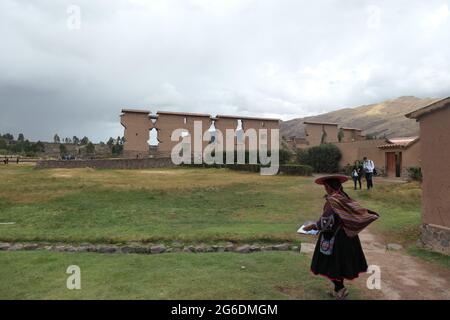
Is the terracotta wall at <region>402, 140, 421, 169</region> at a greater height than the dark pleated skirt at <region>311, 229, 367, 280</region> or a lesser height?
greater

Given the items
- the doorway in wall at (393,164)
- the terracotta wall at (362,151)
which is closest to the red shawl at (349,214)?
the doorway in wall at (393,164)

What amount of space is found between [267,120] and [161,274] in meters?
37.7

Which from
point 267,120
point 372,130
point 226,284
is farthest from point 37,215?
point 372,130

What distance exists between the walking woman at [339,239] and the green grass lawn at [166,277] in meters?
0.51

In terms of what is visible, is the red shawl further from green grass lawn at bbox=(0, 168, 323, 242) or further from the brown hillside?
the brown hillside

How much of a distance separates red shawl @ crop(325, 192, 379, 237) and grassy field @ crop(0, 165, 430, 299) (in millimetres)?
1086

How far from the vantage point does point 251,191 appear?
18984 mm

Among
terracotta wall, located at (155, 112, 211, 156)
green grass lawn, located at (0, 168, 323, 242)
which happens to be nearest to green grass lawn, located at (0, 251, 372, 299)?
green grass lawn, located at (0, 168, 323, 242)

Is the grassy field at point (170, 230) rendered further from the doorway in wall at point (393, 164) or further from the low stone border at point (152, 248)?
the doorway in wall at point (393, 164)

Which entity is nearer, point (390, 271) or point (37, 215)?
point (390, 271)

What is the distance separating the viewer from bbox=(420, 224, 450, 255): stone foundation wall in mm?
7566

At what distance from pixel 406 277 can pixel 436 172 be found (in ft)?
9.24
